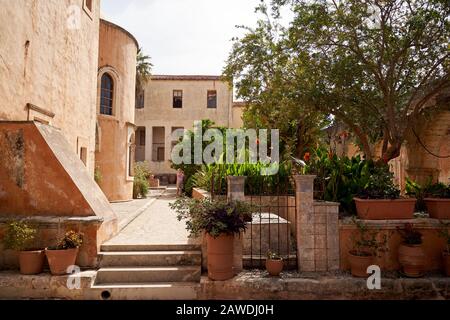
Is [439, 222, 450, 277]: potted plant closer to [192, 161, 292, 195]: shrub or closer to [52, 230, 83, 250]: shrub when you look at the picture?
[192, 161, 292, 195]: shrub

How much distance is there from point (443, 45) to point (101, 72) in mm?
12278

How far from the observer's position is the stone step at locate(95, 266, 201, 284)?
501 centimetres

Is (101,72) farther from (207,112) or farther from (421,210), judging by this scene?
(207,112)

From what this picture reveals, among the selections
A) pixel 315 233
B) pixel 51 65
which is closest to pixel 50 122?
pixel 51 65

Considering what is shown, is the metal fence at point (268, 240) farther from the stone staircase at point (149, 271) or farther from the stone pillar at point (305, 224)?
the stone staircase at point (149, 271)

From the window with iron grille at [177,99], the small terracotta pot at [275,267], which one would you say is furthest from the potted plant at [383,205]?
the window with iron grille at [177,99]

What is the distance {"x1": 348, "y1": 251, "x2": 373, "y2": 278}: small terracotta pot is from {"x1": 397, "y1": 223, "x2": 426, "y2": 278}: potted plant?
1.83 feet

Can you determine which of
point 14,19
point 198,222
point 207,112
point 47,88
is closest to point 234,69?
point 47,88

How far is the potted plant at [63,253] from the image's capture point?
15.8 ft

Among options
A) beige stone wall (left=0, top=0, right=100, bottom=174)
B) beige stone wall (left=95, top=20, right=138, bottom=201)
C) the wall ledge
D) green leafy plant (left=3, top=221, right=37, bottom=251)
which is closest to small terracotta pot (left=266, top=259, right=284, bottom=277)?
the wall ledge

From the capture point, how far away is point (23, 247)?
500cm

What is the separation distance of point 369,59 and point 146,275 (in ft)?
22.1

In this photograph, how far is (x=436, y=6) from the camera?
6.54m

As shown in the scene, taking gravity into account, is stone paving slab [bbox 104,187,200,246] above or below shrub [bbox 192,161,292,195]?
below
